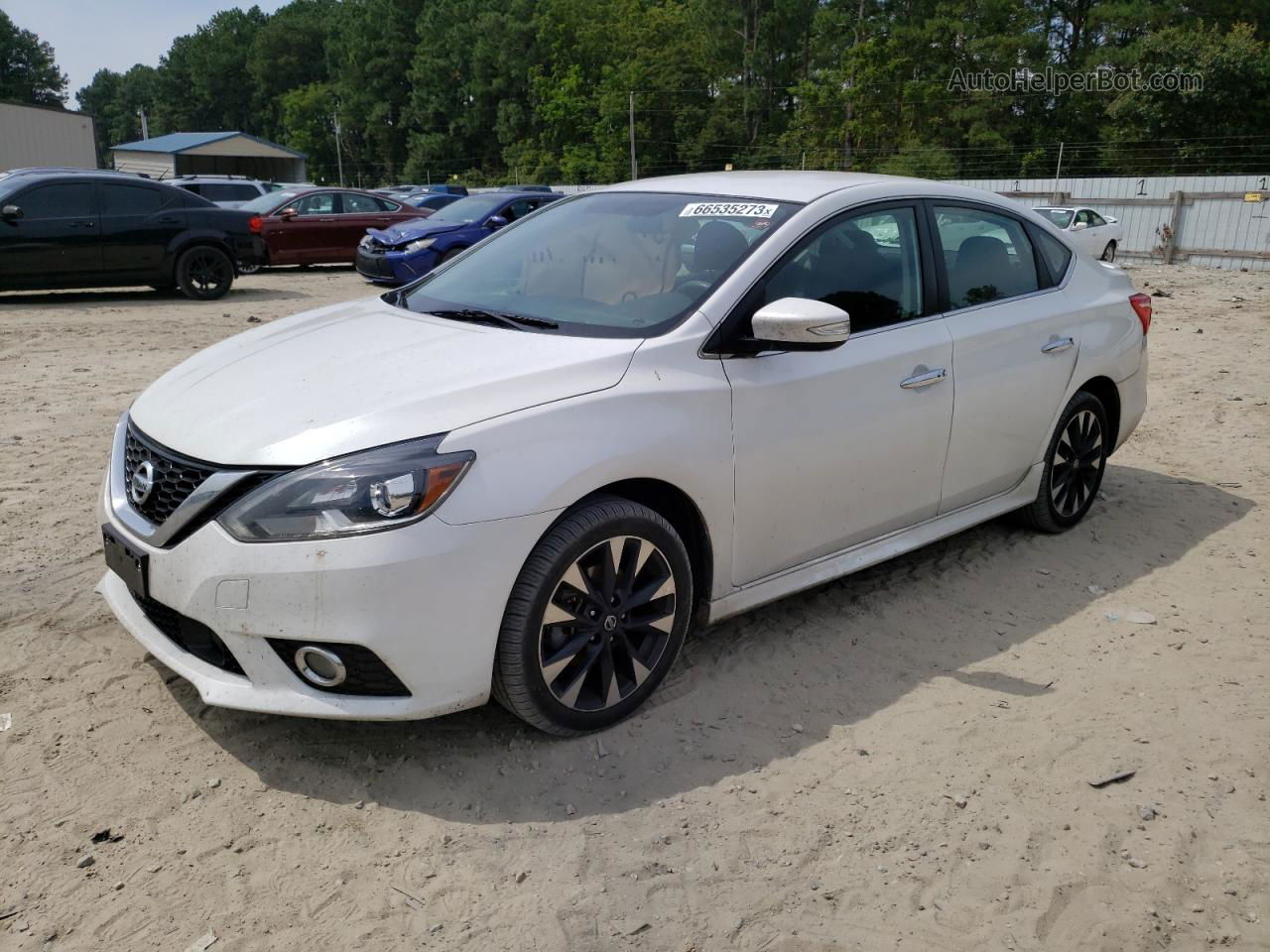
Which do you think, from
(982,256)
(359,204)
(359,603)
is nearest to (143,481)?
(359,603)

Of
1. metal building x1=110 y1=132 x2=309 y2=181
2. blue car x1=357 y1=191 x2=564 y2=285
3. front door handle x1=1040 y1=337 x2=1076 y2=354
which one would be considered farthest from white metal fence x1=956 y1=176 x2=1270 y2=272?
metal building x1=110 y1=132 x2=309 y2=181

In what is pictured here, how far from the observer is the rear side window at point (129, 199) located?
41.5 feet

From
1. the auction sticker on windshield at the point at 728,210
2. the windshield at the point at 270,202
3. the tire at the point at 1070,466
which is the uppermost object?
the auction sticker on windshield at the point at 728,210

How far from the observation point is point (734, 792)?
3.10m

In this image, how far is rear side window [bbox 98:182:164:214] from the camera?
41.5 feet

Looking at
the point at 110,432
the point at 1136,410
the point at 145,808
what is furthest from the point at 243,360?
the point at 1136,410

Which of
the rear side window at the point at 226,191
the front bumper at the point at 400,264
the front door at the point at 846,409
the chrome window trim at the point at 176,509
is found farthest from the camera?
the rear side window at the point at 226,191

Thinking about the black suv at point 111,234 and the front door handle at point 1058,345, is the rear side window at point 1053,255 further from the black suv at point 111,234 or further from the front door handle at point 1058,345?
the black suv at point 111,234

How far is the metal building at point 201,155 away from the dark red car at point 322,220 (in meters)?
45.3

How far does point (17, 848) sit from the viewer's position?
2758 mm

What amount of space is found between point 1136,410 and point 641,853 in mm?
3976

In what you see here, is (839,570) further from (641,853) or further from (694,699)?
→ (641,853)

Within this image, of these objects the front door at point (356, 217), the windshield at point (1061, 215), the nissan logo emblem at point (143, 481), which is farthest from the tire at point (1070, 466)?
the windshield at point (1061, 215)

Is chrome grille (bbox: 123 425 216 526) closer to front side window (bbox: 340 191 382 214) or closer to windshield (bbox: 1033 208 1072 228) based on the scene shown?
front side window (bbox: 340 191 382 214)
